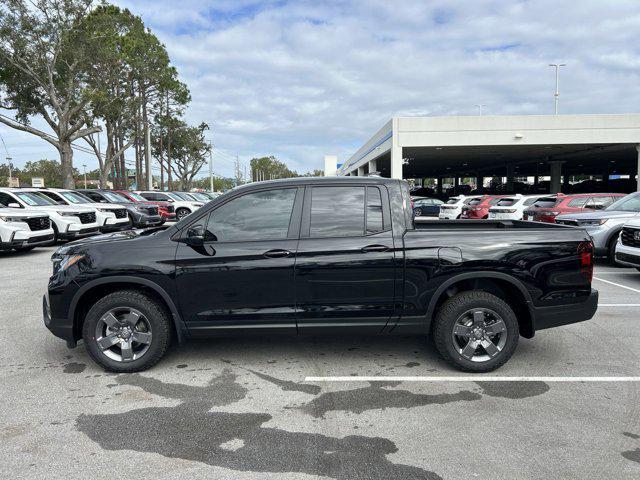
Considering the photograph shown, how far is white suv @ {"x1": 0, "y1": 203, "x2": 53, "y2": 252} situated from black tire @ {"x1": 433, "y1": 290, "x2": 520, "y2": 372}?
11245 millimetres

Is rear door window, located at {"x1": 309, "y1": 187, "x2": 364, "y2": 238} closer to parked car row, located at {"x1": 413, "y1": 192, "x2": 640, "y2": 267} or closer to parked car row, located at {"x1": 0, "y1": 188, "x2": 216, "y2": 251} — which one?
parked car row, located at {"x1": 413, "y1": 192, "x2": 640, "y2": 267}

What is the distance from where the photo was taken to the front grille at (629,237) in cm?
856

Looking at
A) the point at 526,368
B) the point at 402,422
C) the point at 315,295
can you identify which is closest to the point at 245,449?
the point at 402,422

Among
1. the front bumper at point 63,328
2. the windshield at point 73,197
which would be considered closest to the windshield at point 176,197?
the windshield at point 73,197

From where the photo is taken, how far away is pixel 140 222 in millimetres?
18531

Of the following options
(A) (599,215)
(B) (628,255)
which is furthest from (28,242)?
(A) (599,215)

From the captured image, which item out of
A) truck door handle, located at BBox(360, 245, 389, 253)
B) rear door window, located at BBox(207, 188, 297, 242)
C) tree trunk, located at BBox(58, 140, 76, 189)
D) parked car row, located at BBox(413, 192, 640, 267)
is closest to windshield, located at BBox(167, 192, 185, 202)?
tree trunk, located at BBox(58, 140, 76, 189)

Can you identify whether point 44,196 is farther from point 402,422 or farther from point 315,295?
point 402,422

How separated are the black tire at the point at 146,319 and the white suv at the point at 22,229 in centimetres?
906

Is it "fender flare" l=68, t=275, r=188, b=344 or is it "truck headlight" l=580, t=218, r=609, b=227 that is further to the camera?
"truck headlight" l=580, t=218, r=609, b=227

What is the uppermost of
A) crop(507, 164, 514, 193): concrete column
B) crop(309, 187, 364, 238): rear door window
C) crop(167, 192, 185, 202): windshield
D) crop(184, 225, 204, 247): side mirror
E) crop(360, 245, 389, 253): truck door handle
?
crop(507, 164, 514, 193): concrete column

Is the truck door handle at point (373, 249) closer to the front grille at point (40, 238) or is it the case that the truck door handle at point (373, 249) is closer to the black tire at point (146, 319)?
the black tire at point (146, 319)

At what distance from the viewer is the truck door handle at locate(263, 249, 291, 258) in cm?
432

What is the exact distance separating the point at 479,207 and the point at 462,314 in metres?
17.2
